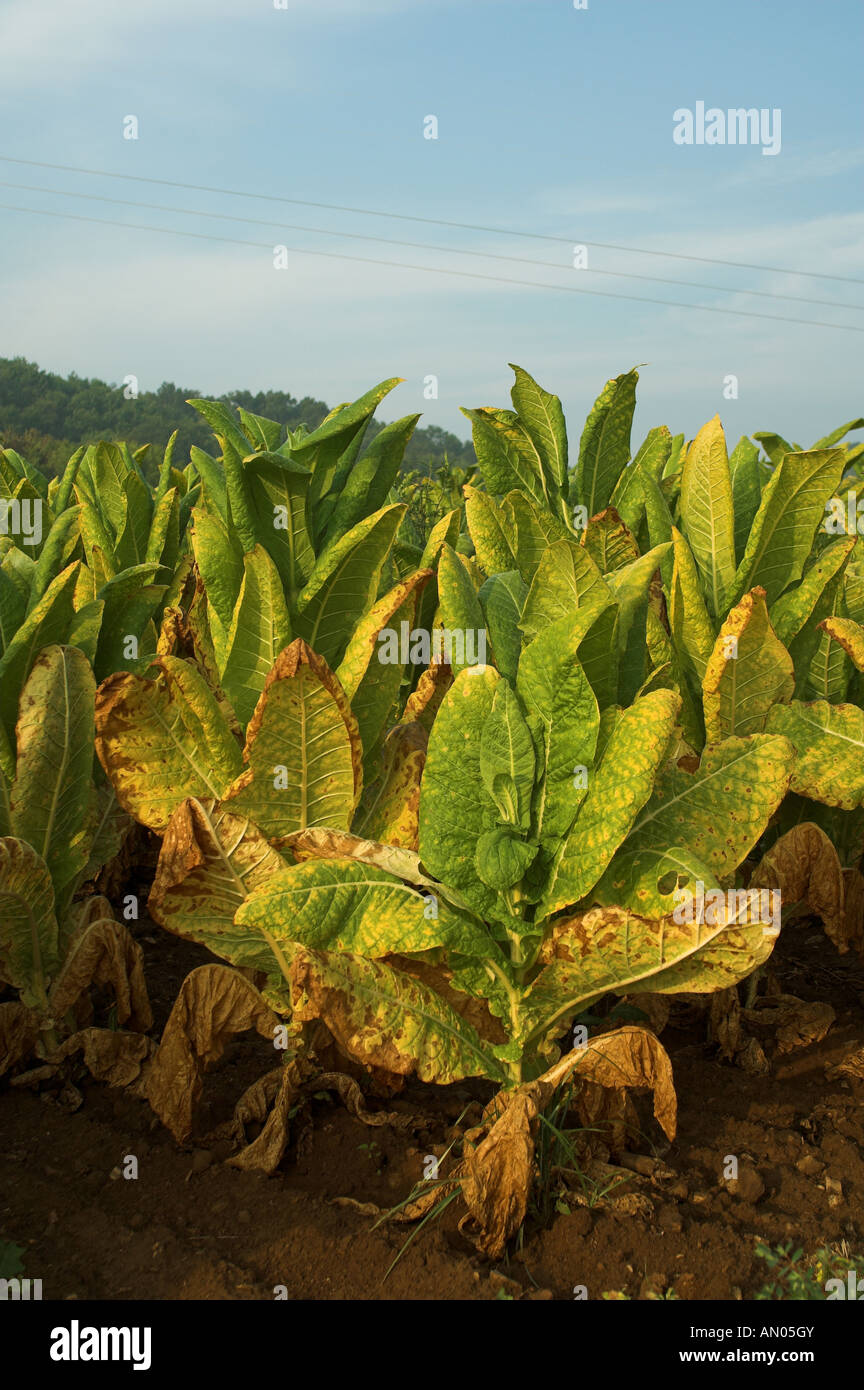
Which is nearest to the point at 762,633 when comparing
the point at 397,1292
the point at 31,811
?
the point at 397,1292

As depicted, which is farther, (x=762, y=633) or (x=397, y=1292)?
(x=762, y=633)

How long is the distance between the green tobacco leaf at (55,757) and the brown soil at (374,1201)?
569 millimetres

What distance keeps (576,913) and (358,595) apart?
31.0 inches

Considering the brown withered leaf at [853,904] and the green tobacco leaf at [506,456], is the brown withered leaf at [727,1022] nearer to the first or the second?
the brown withered leaf at [853,904]

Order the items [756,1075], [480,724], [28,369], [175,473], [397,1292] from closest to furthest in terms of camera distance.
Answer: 1. [397,1292]
2. [480,724]
3. [756,1075]
4. [175,473]
5. [28,369]

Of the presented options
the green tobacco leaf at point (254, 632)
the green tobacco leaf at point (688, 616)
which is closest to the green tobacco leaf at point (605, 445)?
the green tobacco leaf at point (688, 616)

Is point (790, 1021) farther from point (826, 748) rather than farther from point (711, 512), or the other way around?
point (711, 512)

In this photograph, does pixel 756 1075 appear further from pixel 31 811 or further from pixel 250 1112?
pixel 31 811

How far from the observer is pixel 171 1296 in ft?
5.69

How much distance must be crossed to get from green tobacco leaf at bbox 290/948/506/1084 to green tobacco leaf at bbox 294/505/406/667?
26.7 inches

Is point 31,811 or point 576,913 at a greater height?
point 31,811

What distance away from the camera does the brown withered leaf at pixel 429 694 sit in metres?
2.24

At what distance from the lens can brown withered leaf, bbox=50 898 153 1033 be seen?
2.30 metres

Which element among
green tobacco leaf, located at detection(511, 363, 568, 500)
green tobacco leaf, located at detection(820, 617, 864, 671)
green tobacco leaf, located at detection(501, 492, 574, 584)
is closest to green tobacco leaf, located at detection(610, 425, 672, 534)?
green tobacco leaf, located at detection(511, 363, 568, 500)
